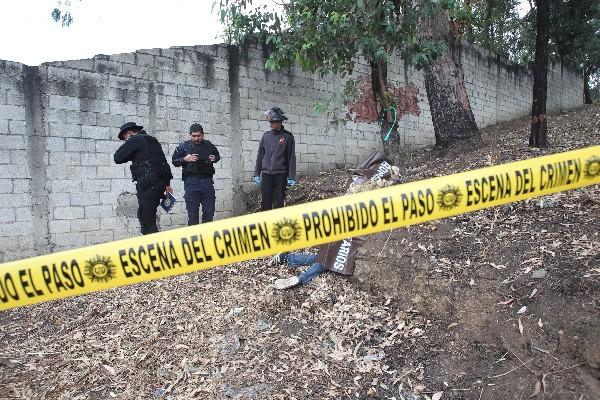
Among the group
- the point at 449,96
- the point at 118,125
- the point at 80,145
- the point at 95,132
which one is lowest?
the point at 80,145

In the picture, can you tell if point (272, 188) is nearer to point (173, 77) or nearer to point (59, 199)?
point (173, 77)

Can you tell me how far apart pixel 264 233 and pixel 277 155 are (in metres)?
3.23

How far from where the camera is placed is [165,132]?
6266mm

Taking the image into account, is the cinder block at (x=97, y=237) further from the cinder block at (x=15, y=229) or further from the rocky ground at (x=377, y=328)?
the rocky ground at (x=377, y=328)

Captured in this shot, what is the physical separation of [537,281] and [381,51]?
2866mm

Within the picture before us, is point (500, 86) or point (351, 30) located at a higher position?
point (500, 86)

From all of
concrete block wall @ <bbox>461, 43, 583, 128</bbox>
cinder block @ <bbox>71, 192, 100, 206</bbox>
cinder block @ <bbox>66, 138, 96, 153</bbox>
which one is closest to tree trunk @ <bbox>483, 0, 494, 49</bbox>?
concrete block wall @ <bbox>461, 43, 583, 128</bbox>

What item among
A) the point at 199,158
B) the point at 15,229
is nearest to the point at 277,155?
the point at 199,158

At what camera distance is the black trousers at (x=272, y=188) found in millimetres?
5375

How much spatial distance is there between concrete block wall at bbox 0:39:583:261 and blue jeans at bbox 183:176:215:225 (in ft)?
4.26

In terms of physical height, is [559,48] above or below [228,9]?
above

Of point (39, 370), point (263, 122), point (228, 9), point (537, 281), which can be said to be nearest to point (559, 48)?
point (263, 122)

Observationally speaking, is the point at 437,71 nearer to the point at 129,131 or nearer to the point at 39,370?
the point at 129,131

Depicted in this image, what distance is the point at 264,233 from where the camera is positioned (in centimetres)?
214
